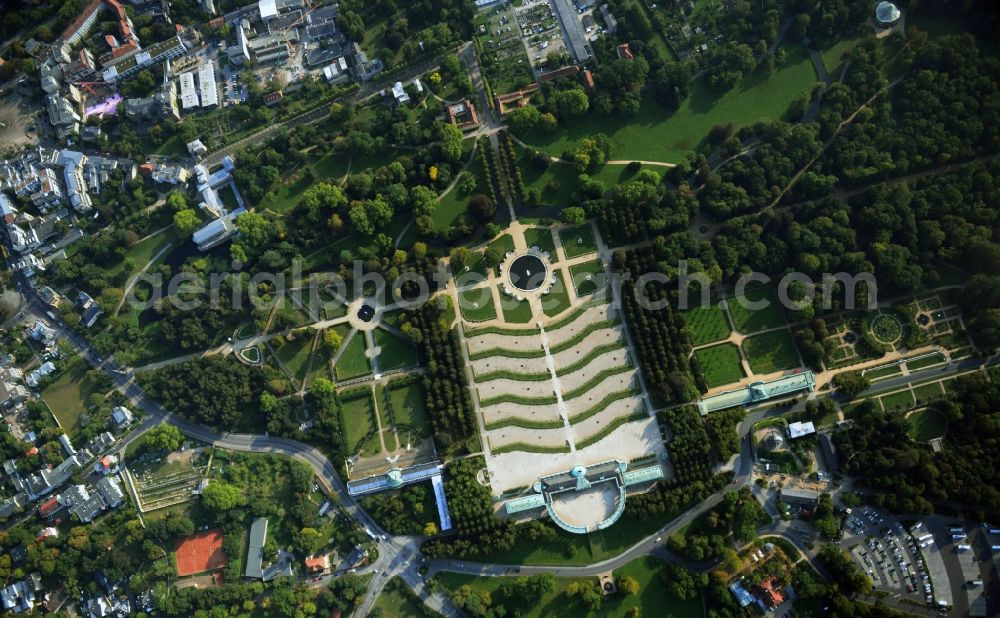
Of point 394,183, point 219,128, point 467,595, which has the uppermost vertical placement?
point 219,128

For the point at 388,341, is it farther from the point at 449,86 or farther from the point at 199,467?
the point at 449,86

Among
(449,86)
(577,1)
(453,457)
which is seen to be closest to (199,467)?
(453,457)

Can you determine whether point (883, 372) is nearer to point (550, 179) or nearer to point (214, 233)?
point (550, 179)

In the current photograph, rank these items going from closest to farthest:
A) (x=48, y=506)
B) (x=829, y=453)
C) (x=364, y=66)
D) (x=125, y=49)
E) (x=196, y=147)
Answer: (x=829, y=453), (x=48, y=506), (x=196, y=147), (x=364, y=66), (x=125, y=49)

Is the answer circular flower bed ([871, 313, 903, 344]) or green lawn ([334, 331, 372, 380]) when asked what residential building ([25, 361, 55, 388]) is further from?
circular flower bed ([871, 313, 903, 344])

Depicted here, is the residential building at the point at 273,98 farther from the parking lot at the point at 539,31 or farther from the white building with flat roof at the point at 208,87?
the parking lot at the point at 539,31

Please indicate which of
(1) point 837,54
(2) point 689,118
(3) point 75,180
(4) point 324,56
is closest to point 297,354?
(3) point 75,180
